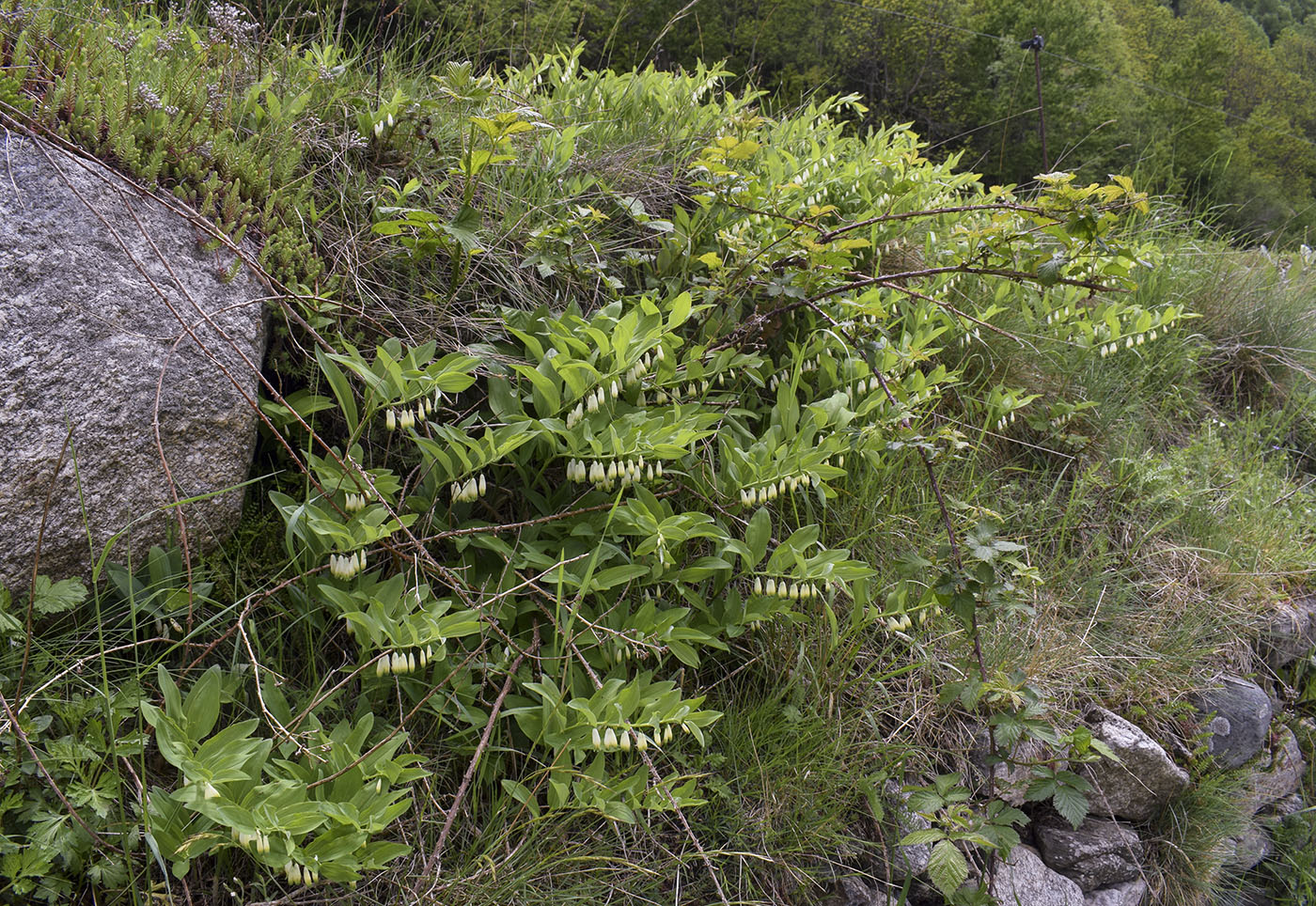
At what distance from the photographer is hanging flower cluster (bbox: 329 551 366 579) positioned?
179cm

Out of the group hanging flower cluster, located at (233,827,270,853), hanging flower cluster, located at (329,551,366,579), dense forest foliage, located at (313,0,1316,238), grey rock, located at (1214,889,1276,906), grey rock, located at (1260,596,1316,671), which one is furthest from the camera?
dense forest foliage, located at (313,0,1316,238)

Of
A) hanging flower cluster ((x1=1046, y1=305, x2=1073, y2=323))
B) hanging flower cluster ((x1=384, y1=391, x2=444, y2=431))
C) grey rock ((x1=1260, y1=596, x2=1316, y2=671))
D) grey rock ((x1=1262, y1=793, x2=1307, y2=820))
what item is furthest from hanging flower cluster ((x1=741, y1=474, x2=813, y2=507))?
grey rock ((x1=1262, y1=793, x2=1307, y2=820))

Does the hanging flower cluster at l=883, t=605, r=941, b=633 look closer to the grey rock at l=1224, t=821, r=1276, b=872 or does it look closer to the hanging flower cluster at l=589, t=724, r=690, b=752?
the hanging flower cluster at l=589, t=724, r=690, b=752

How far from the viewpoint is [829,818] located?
7.00 feet

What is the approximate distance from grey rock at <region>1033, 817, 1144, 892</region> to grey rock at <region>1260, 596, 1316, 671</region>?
129cm

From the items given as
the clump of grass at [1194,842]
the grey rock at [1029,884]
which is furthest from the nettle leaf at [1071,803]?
the clump of grass at [1194,842]

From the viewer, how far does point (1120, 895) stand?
2574mm

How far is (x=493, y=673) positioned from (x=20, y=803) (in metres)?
0.91

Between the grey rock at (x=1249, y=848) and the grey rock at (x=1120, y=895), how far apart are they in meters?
0.56

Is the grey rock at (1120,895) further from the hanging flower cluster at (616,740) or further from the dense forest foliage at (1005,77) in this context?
the dense forest foliage at (1005,77)

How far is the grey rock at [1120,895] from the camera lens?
2535 millimetres

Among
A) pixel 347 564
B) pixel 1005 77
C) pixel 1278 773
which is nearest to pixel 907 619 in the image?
pixel 347 564

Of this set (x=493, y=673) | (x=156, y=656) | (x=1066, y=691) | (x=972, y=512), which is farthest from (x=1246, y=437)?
(x=156, y=656)

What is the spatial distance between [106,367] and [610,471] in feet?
3.67
